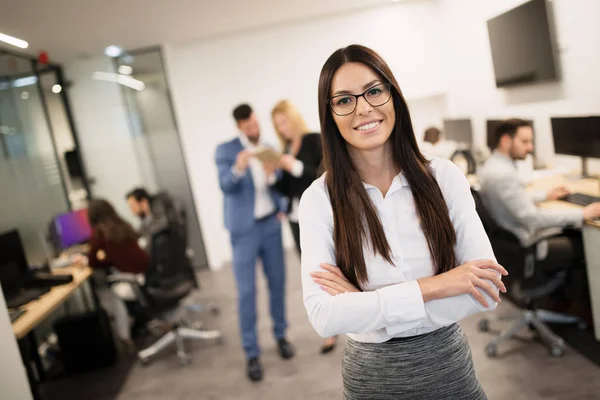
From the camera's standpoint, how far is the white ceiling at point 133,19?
9.99ft

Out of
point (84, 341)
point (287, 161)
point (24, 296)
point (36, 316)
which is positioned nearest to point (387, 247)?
point (287, 161)

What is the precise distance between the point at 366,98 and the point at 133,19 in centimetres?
310

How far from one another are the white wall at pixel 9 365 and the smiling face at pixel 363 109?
59.2 inches

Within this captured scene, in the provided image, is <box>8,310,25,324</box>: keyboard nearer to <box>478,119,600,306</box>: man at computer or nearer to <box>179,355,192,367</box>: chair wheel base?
<box>179,355,192,367</box>: chair wheel base

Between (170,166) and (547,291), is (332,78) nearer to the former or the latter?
(547,291)

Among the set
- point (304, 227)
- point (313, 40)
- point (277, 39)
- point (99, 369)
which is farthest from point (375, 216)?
point (277, 39)

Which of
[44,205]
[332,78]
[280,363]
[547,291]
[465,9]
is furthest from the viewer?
[44,205]

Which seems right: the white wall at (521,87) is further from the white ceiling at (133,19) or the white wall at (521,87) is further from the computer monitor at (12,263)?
the computer monitor at (12,263)

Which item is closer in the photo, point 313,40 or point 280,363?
point 280,363

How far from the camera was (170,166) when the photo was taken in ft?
18.4

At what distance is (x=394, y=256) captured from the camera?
1126 mm

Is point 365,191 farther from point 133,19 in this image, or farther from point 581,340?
point 133,19

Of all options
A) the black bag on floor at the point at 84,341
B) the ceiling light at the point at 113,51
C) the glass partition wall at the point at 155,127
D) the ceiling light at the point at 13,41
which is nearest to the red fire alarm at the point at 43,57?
the ceiling light at the point at 13,41

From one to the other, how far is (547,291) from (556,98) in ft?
4.83
